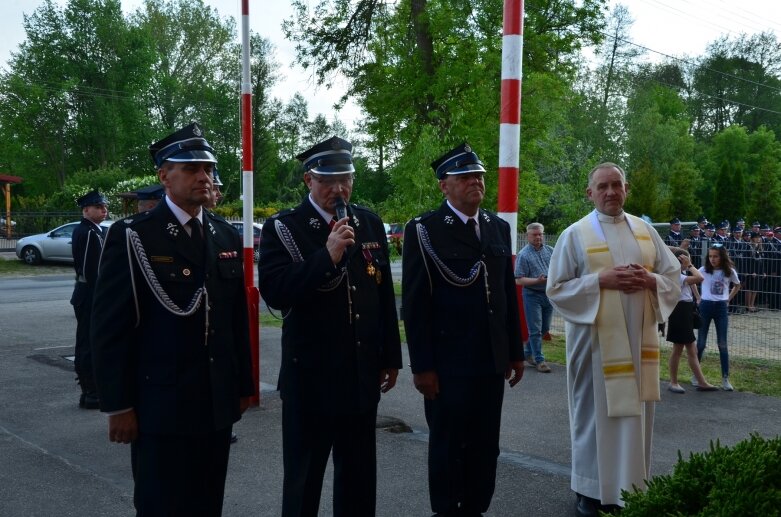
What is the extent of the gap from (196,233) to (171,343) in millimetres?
512

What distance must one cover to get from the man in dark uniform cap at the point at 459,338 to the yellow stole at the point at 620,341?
27.4 inches

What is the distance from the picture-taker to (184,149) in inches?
138

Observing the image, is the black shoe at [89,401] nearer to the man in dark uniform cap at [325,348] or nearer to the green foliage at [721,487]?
the man in dark uniform cap at [325,348]

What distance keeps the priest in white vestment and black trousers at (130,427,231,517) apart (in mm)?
2415

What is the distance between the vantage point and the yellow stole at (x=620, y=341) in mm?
4820

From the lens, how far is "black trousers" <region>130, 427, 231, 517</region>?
338 cm

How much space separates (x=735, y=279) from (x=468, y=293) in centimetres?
683

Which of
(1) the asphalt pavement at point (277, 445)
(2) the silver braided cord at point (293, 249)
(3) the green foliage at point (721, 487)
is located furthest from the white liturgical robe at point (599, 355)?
(3) the green foliage at point (721, 487)

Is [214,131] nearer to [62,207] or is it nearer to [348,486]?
[62,207]

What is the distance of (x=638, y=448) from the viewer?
4.79m

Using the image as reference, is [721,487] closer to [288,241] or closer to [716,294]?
[288,241]

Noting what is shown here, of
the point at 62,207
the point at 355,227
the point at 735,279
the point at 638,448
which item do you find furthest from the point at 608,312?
the point at 62,207

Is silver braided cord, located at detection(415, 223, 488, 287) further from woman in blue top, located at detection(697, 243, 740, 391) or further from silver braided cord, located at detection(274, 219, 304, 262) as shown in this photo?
woman in blue top, located at detection(697, 243, 740, 391)

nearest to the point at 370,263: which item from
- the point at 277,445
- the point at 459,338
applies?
the point at 459,338
